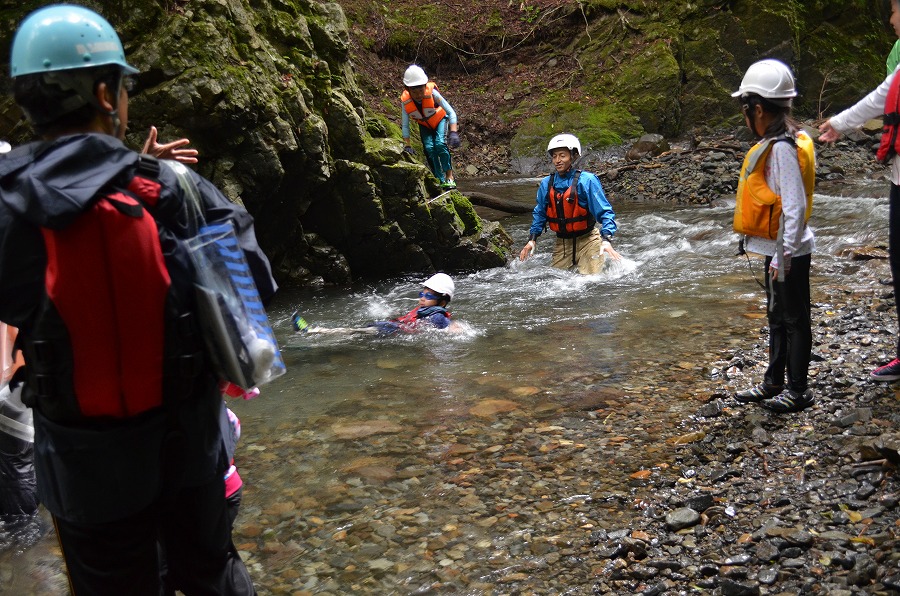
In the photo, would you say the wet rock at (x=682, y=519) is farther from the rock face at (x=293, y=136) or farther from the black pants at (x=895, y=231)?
the rock face at (x=293, y=136)

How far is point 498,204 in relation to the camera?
16125 mm

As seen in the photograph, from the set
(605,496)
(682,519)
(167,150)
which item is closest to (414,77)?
(605,496)

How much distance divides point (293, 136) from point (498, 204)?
7318 millimetres

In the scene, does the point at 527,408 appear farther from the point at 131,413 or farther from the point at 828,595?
the point at 131,413

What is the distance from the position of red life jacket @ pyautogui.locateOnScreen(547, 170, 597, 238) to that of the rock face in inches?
68.1

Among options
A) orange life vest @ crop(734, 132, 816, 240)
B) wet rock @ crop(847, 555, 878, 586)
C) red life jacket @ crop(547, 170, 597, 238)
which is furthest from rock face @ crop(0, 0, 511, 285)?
wet rock @ crop(847, 555, 878, 586)

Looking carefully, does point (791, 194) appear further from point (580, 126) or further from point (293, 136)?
point (580, 126)

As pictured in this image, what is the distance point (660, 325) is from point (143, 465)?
636 cm

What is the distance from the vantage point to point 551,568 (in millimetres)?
3492

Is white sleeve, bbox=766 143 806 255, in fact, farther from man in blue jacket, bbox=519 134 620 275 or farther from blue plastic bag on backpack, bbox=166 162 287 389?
man in blue jacket, bbox=519 134 620 275

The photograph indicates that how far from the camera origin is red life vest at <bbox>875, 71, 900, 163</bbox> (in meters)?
4.32

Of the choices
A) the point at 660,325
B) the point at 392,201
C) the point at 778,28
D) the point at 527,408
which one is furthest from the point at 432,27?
the point at 527,408

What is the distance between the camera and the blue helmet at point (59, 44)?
1947 mm

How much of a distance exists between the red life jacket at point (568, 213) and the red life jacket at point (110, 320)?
814cm
